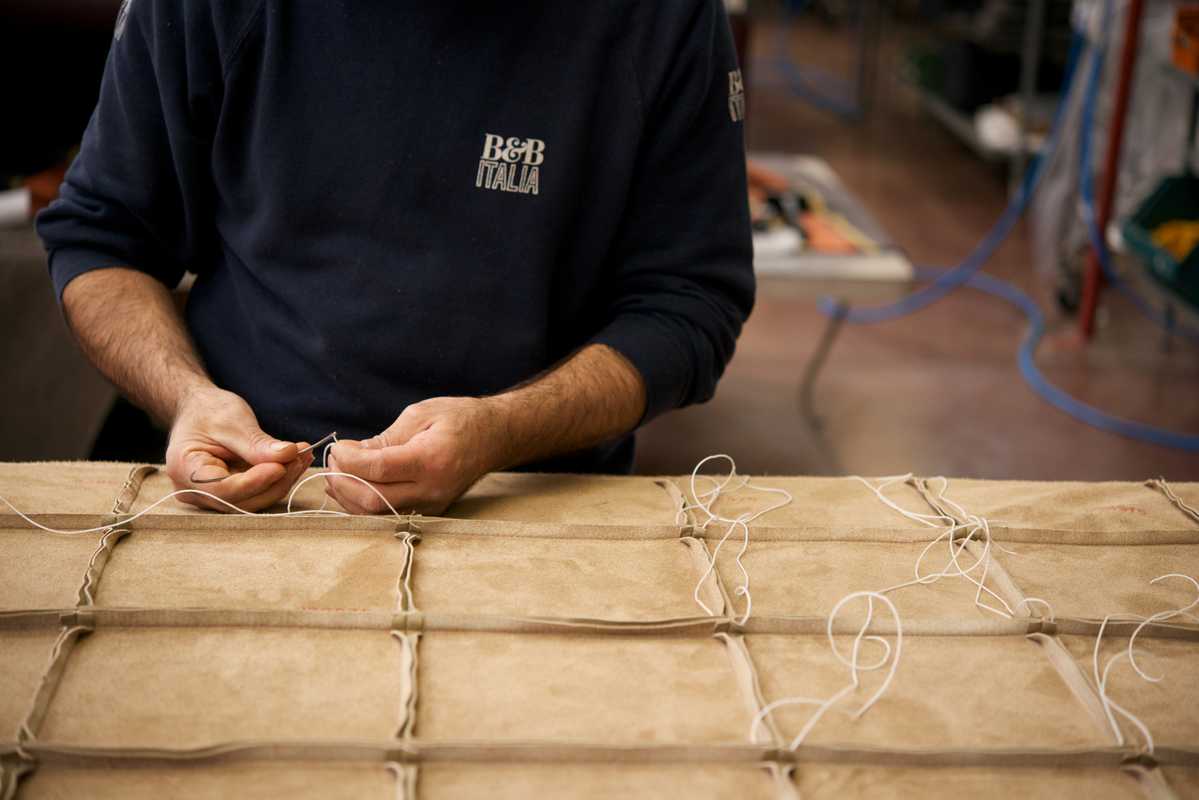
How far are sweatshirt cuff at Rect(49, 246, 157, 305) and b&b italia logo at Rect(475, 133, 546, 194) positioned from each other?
0.38 metres

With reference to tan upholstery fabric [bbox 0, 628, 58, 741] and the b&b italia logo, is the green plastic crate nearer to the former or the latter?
the b&b italia logo

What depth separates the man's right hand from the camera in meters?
0.91

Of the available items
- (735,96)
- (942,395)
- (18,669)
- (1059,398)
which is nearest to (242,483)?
(18,669)

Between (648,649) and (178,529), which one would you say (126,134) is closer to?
(178,529)

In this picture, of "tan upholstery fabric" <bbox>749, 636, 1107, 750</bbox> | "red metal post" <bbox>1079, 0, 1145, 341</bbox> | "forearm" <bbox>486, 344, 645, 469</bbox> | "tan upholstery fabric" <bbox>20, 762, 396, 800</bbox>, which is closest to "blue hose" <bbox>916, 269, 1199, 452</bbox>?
"red metal post" <bbox>1079, 0, 1145, 341</bbox>

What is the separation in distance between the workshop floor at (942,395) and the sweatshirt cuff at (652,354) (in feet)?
3.84

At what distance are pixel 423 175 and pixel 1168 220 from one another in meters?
Result: 2.44

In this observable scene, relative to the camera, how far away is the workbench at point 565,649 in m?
0.65

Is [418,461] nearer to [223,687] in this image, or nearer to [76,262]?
[223,687]

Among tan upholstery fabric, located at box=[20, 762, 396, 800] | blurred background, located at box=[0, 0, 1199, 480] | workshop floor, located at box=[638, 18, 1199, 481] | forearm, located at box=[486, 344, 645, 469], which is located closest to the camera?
tan upholstery fabric, located at box=[20, 762, 396, 800]

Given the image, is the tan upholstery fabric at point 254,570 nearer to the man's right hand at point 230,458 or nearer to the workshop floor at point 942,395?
the man's right hand at point 230,458

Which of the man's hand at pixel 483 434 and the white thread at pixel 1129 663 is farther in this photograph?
the man's hand at pixel 483 434

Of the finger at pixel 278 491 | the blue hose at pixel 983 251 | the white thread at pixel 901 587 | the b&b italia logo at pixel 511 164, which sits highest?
the b&b italia logo at pixel 511 164

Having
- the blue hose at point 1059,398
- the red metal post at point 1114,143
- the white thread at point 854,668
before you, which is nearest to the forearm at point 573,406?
the white thread at point 854,668
